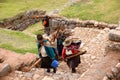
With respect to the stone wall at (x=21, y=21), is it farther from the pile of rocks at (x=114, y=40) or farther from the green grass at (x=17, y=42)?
the pile of rocks at (x=114, y=40)

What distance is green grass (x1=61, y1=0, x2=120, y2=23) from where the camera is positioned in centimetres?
1630

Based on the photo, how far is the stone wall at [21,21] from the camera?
2045 centimetres

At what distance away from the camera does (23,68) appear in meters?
10.4

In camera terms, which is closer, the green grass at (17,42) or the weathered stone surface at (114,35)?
the weathered stone surface at (114,35)

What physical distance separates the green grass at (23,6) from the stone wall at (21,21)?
1.19 feet

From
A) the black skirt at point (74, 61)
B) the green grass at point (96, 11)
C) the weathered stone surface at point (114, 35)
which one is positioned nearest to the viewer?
the weathered stone surface at point (114, 35)

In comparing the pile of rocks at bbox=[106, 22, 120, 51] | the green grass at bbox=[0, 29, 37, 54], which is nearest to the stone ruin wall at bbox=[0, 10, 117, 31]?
the green grass at bbox=[0, 29, 37, 54]

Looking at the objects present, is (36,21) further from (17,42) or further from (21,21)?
(17,42)

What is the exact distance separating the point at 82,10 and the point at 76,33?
3.31 m

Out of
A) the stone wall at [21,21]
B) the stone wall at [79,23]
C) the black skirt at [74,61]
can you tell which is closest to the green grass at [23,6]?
the stone wall at [21,21]

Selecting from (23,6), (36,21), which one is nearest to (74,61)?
(36,21)

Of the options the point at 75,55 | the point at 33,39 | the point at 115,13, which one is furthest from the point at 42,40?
the point at 115,13

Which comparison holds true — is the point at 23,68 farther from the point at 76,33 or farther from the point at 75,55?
the point at 76,33

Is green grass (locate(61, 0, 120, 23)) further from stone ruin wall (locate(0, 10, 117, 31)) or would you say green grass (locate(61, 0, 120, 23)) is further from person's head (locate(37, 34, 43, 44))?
person's head (locate(37, 34, 43, 44))
